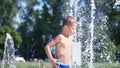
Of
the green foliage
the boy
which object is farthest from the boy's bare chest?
the green foliage

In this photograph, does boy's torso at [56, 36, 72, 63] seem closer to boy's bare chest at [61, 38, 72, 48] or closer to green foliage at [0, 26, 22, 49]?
boy's bare chest at [61, 38, 72, 48]

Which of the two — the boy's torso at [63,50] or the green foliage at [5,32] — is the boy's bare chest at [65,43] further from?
the green foliage at [5,32]

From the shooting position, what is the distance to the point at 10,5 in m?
39.6

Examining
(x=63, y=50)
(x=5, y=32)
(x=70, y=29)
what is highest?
(x=5, y=32)

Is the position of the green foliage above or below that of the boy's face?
above

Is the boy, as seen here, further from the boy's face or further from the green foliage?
the green foliage

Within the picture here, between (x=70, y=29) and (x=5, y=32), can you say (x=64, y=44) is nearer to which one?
(x=70, y=29)

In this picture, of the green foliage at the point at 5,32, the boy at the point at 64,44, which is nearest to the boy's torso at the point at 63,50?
the boy at the point at 64,44

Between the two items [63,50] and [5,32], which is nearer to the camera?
[63,50]

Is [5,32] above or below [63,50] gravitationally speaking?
above

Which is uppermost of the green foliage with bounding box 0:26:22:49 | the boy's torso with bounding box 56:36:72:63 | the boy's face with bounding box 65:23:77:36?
the green foliage with bounding box 0:26:22:49

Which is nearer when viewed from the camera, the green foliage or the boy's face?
the boy's face

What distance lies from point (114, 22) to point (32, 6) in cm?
926

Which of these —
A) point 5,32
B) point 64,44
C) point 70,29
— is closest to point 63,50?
point 64,44
